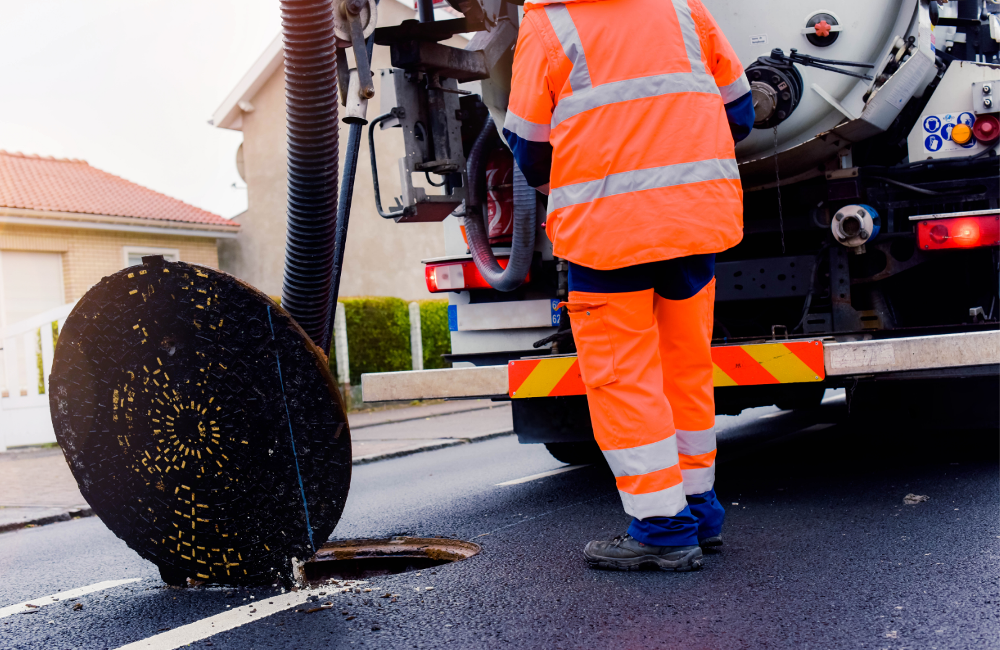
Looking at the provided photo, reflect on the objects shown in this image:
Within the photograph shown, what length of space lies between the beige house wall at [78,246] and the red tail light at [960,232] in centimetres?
1452

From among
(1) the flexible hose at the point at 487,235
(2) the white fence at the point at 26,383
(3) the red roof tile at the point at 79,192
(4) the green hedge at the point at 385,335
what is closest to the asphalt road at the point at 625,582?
(1) the flexible hose at the point at 487,235

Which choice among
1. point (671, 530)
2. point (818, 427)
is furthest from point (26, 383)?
point (671, 530)

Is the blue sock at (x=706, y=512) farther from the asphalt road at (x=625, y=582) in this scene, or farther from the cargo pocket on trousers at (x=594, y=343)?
the cargo pocket on trousers at (x=594, y=343)

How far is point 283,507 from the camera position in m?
2.79

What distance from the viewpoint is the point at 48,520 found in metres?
5.50

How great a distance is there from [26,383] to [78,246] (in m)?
7.71

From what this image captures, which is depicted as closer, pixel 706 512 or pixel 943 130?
pixel 706 512

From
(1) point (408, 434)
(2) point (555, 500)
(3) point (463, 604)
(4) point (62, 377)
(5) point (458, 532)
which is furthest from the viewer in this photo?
(1) point (408, 434)

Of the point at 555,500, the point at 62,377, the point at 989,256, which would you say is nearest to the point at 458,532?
the point at 555,500

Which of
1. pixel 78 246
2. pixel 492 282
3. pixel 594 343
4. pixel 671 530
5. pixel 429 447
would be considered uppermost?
pixel 78 246

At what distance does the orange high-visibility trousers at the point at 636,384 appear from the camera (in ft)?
9.19

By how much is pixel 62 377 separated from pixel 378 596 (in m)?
1.14

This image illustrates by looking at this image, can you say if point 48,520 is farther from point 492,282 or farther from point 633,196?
point 633,196

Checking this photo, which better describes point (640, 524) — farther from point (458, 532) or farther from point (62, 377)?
point (62, 377)
